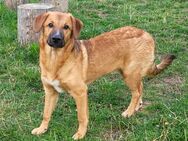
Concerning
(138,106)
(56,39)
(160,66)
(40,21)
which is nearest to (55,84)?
(56,39)

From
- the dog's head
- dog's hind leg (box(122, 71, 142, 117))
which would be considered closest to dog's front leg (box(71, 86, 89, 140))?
the dog's head

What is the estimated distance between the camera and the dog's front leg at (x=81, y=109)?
496 centimetres

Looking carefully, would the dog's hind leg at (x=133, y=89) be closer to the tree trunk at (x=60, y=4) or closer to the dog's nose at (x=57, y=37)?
the dog's nose at (x=57, y=37)

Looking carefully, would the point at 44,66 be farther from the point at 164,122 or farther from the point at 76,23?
the point at 164,122

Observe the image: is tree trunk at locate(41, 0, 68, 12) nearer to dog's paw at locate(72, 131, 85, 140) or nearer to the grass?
the grass

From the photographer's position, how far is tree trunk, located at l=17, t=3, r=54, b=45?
7.59 m

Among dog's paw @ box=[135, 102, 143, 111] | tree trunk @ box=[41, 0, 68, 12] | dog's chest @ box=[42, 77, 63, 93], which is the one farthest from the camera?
tree trunk @ box=[41, 0, 68, 12]

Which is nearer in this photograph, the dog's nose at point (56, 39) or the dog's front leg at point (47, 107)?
the dog's nose at point (56, 39)

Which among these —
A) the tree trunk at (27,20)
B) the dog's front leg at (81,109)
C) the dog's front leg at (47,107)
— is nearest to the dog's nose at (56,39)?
the dog's front leg at (81,109)

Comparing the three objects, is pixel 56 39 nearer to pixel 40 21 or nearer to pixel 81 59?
pixel 40 21

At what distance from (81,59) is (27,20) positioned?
9.16 feet

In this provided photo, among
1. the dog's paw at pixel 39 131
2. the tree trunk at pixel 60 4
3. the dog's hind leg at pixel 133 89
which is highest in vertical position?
the tree trunk at pixel 60 4

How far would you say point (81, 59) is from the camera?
513cm

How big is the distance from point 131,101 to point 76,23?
4.72ft
